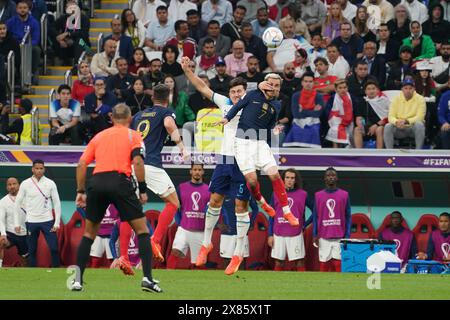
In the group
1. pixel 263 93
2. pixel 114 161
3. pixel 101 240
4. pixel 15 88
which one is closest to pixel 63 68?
pixel 15 88

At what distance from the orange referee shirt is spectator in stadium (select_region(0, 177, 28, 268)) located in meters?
9.52

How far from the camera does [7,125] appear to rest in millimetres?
24688

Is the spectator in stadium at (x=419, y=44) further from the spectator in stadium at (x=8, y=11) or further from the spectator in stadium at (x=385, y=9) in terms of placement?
the spectator in stadium at (x=8, y=11)

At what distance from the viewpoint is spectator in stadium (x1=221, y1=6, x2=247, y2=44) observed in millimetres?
25594

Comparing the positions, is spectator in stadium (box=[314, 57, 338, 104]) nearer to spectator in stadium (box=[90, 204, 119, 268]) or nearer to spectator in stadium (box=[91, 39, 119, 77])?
spectator in stadium (box=[91, 39, 119, 77])

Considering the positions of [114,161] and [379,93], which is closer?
[114,161]

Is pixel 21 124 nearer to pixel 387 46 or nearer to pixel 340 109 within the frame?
pixel 340 109

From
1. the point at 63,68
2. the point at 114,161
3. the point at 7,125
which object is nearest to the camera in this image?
the point at 114,161

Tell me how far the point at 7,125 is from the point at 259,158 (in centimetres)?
907

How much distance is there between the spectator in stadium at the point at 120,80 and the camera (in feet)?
79.7

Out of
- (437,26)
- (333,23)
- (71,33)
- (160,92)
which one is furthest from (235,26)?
(160,92)

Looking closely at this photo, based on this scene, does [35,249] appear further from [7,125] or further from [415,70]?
[415,70]

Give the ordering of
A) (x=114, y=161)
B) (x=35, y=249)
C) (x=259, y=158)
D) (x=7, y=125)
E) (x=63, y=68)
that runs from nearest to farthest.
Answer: (x=114, y=161)
(x=259, y=158)
(x=35, y=249)
(x=7, y=125)
(x=63, y=68)

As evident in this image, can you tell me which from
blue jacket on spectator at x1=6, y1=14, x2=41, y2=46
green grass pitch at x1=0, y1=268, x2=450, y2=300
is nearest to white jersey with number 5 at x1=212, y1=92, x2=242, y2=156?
green grass pitch at x1=0, y1=268, x2=450, y2=300
